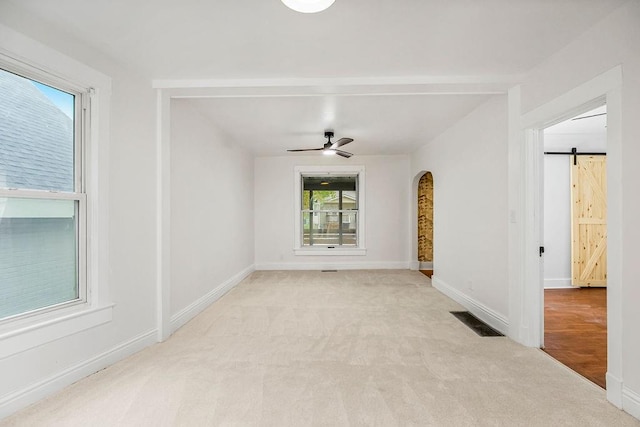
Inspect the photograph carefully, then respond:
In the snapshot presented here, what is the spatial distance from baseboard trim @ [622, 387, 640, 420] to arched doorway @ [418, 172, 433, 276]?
200 inches

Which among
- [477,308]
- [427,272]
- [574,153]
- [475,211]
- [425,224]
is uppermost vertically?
[574,153]

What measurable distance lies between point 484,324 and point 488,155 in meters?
1.86

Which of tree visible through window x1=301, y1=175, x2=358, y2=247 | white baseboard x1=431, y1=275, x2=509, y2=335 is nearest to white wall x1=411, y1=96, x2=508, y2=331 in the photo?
white baseboard x1=431, y1=275, x2=509, y2=335

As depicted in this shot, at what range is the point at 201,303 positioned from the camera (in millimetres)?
3824

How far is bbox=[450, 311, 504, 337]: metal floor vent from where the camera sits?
3.12 m

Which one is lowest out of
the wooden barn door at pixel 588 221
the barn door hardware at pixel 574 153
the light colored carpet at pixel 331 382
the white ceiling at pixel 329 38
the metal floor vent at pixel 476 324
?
the metal floor vent at pixel 476 324

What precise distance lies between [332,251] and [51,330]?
16.8 feet

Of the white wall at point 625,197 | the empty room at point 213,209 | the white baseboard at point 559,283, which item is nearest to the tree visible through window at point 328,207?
the empty room at point 213,209

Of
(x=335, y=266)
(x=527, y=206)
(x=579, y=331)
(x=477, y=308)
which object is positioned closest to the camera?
(x=527, y=206)

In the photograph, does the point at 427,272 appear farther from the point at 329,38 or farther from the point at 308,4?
the point at 308,4

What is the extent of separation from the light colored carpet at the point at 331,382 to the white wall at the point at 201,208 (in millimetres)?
597

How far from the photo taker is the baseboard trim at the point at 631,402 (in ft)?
5.88

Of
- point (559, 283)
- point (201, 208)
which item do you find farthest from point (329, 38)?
point (559, 283)

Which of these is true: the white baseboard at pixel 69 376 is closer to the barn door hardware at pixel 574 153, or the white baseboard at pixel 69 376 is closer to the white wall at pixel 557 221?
the white wall at pixel 557 221
